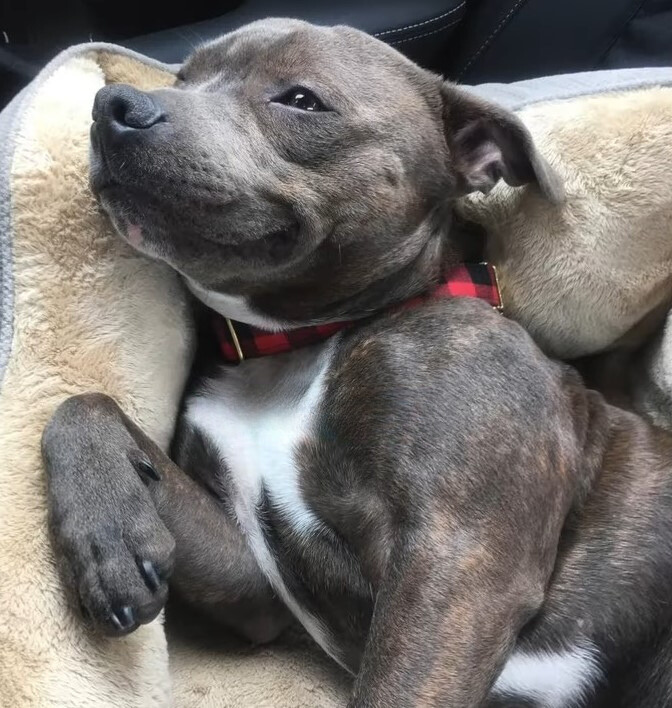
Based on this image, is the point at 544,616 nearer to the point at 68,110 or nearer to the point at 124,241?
the point at 124,241

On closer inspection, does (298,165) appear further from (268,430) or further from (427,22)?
(427,22)

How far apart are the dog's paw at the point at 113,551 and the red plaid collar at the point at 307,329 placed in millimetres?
552

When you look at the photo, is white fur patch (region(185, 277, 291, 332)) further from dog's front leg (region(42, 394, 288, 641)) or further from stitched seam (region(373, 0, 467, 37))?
stitched seam (region(373, 0, 467, 37))

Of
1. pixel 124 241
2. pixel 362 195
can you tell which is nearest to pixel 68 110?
pixel 124 241

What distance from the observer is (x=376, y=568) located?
2.02 metres

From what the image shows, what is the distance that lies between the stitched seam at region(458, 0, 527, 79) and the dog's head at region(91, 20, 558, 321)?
112cm

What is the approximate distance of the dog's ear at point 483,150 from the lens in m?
2.28

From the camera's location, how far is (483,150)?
2357 millimetres

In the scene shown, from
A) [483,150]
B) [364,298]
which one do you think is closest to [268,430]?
[364,298]

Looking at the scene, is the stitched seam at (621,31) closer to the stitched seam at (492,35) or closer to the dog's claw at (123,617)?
the stitched seam at (492,35)

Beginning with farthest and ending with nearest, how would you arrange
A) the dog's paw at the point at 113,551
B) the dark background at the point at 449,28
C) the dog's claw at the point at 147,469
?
1. the dark background at the point at 449,28
2. the dog's claw at the point at 147,469
3. the dog's paw at the point at 113,551

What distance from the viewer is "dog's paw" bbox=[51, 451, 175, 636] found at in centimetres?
177

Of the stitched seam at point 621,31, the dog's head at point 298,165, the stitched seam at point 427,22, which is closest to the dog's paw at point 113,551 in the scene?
the dog's head at point 298,165

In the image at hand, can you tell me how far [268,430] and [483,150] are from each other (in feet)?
2.86
